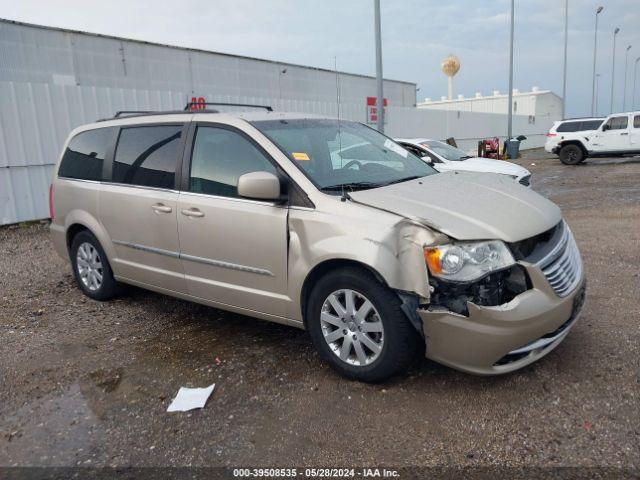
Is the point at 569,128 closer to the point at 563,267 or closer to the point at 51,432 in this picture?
the point at 563,267

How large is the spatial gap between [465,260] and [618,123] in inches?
750

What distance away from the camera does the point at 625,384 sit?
308 cm

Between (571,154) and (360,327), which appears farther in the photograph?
(571,154)

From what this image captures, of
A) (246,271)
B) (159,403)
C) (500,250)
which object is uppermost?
(500,250)

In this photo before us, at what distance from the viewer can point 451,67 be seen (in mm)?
67750

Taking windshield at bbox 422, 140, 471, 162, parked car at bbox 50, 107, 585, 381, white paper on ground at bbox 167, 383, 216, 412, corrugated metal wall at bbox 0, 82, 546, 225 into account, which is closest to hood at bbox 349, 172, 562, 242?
parked car at bbox 50, 107, 585, 381

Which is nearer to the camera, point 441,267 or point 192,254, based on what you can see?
point 441,267

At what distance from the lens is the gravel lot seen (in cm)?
265

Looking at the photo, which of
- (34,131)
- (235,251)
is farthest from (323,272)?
(34,131)

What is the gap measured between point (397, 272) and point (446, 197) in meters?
0.73

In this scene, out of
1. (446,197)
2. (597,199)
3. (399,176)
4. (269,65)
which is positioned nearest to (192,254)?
(399,176)

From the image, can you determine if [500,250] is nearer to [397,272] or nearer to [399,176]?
[397,272]

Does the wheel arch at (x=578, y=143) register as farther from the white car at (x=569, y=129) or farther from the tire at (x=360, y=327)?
the tire at (x=360, y=327)

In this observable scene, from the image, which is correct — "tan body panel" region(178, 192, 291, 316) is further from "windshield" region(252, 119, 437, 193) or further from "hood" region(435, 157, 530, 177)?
"hood" region(435, 157, 530, 177)
